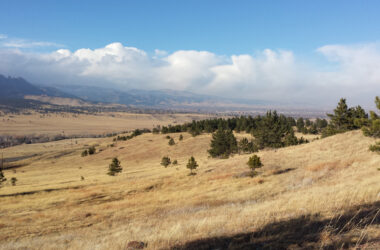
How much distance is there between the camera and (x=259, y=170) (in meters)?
28.2

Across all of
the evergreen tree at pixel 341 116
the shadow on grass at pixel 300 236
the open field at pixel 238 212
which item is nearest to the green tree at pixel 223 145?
the open field at pixel 238 212

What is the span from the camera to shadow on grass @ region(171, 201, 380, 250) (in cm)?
477

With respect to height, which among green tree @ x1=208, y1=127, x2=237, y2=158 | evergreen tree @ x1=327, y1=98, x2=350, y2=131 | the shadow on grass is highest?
evergreen tree @ x1=327, y1=98, x2=350, y2=131

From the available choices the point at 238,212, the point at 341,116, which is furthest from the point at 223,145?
the point at 238,212

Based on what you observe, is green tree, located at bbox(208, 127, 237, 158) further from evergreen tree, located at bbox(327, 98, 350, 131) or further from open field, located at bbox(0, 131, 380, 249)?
evergreen tree, located at bbox(327, 98, 350, 131)

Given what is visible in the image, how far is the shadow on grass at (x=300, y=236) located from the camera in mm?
4766

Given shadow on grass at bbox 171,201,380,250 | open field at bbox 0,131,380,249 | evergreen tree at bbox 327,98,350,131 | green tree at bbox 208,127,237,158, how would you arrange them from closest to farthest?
shadow on grass at bbox 171,201,380,250 < open field at bbox 0,131,380,249 < evergreen tree at bbox 327,98,350,131 < green tree at bbox 208,127,237,158

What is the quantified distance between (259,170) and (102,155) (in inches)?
3209

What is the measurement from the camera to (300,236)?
540 cm

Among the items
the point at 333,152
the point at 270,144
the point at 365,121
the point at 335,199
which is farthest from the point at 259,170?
the point at 270,144

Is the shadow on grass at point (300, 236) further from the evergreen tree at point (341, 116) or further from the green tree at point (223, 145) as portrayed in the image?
the evergreen tree at point (341, 116)

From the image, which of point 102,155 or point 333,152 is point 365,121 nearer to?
point 333,152

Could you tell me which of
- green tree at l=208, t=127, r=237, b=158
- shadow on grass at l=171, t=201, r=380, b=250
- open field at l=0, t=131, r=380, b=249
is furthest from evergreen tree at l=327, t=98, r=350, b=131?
shadow on grass at l=171, t=201, r=380, b=250

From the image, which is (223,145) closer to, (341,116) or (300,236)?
(341,116)
